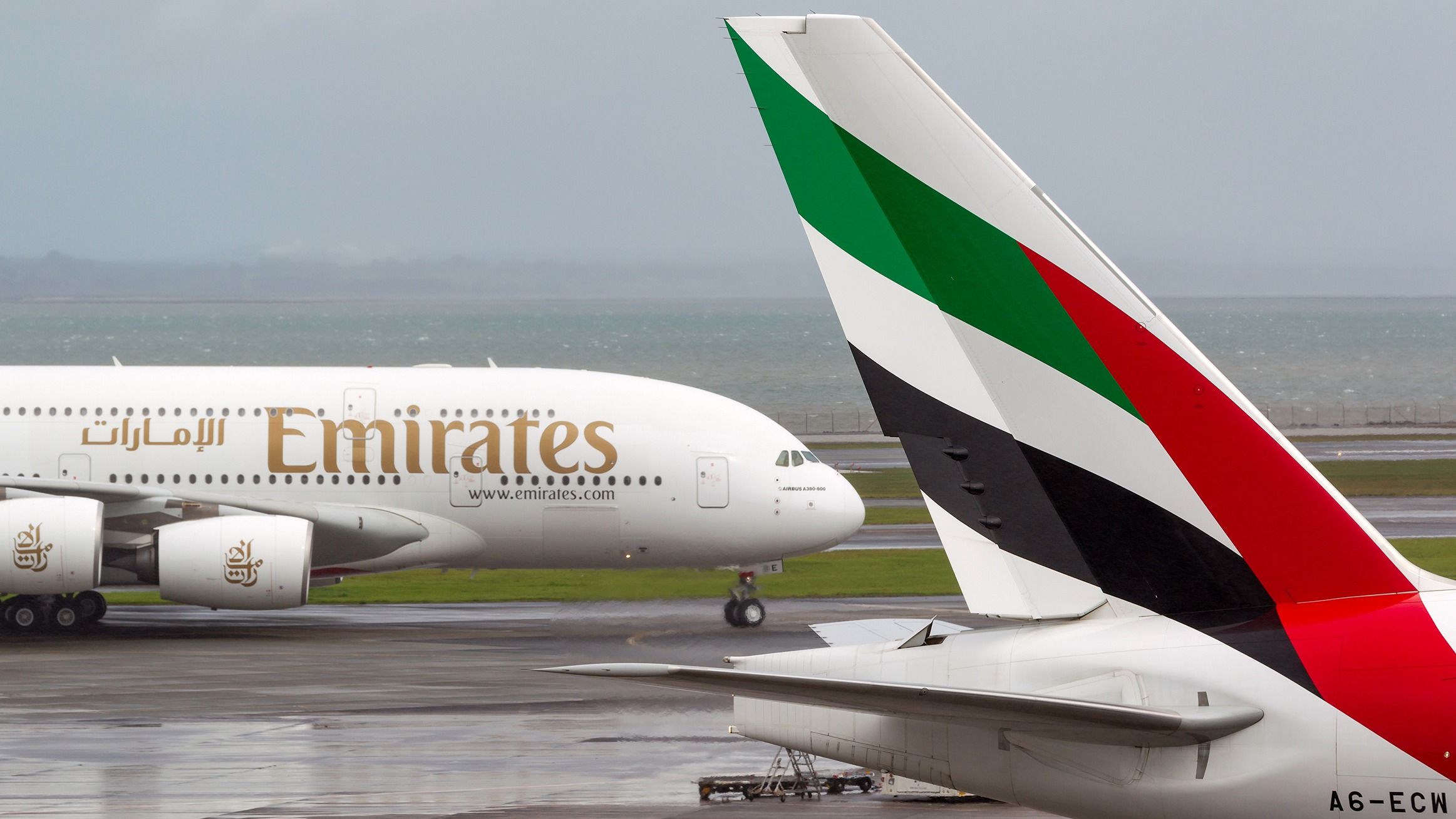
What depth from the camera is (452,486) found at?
77.2 feet

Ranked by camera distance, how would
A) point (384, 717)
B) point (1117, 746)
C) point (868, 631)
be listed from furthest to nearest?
point (384, 717) < point (868, 631) < point (1117, 746)

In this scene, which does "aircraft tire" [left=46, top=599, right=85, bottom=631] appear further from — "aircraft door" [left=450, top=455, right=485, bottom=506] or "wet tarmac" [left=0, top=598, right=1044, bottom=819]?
"aircraft door" [left=450, top=455, right=485, bottom=506]

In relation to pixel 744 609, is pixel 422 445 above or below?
above

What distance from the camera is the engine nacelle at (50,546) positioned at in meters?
21.8

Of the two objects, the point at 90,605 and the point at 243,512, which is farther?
the point at 90,605

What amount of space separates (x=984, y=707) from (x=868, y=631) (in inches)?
97.4

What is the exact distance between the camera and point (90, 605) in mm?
24219

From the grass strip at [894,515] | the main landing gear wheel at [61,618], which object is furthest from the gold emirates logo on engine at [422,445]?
the grass strip at [894,515]

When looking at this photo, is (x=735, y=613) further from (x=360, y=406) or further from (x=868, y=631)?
(x=868, y=631)

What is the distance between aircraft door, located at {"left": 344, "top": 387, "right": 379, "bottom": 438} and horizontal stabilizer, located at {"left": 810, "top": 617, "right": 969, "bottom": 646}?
15371 millimetres

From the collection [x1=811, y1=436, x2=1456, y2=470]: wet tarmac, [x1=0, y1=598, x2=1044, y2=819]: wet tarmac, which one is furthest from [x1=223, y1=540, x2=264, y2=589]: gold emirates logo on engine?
[x1=811, y1=436, x2=1456, y2=470]: wet tarmac

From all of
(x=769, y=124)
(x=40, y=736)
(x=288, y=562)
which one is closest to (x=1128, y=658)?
(x=769, y=124)

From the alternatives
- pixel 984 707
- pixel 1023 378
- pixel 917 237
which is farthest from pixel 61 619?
pixel 984 707

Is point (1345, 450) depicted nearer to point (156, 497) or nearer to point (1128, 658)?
point (156, 497)
